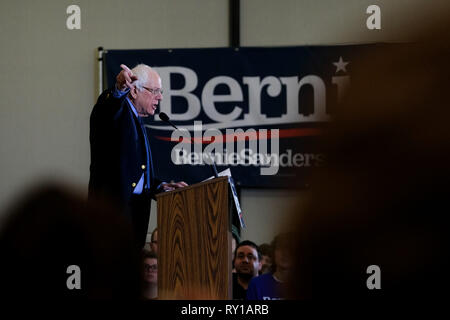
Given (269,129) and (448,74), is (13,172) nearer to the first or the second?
(269,129)

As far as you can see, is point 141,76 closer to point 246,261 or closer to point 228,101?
point 228,101

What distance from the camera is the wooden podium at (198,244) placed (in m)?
3.03

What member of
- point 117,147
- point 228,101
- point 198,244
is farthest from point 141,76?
point 198,244

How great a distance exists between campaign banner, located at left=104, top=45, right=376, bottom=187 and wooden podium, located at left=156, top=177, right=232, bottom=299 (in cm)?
311

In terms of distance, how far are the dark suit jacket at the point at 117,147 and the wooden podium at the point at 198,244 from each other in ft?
4.21

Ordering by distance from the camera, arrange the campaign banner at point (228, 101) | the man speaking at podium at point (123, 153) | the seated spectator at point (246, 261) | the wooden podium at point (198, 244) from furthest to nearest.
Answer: the campaign banner at point (228, 101)
the seated spectator at point (246, 261)
the man speaking at podium at point (123, 153)
the wooden podium at point (198, 244)

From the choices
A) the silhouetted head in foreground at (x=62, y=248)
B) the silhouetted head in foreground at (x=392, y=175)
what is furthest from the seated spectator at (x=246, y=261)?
the silhouetted head in foreground at (x=392, y=175)

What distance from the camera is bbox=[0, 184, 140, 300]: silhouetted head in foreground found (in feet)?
2.05

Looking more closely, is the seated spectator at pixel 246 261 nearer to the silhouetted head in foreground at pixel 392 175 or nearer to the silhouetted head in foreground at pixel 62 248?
the silhouetted head in foreground at pixel 62 248

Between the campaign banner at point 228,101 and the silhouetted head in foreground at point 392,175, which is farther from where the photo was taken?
the campaign banner at point 228,101

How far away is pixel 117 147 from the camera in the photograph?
4.62 metres

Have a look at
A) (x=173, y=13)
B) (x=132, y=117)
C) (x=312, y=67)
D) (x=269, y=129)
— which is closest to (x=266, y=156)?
(x=269, y=129)

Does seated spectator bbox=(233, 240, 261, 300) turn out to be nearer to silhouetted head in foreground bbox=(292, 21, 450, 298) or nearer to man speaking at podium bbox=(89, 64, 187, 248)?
man speaking at podium bbox=(89, 64, 187, 248)

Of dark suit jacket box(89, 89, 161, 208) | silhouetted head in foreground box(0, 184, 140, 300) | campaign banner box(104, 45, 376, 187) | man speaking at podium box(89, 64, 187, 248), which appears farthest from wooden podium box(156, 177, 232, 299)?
campaign banner box(104, 45, 376, 187)
